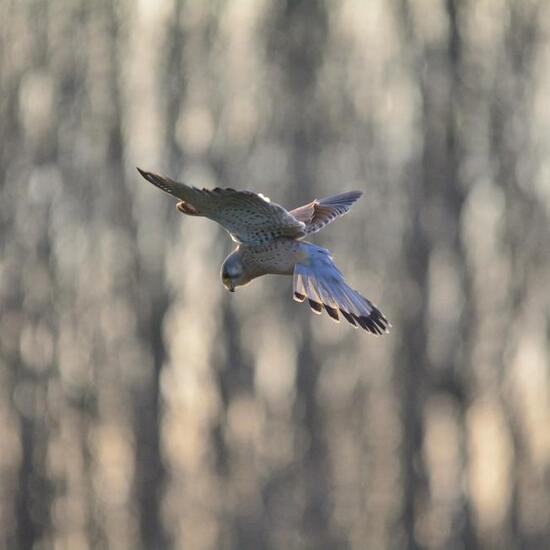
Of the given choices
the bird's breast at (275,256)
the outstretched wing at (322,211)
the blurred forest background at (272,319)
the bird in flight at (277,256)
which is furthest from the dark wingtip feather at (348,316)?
the blurred forest background at (272,319)

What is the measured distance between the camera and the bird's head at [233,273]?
4477 mm

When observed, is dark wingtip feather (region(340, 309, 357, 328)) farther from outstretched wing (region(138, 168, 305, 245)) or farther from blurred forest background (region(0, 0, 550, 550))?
blurred forest background (region(0, 0, 550, 550))

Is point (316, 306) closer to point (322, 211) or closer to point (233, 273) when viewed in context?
point (233, 273)

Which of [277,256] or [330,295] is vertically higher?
[277,256]

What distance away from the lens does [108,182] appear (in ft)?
44.3

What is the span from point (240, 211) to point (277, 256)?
194 millimetres

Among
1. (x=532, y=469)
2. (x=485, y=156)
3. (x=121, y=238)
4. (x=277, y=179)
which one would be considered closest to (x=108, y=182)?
(x=121, y=238)

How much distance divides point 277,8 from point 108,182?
201cm

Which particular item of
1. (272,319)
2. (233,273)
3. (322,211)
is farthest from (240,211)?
(272,319)

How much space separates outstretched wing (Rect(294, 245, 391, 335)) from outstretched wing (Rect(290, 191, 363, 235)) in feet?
0.97

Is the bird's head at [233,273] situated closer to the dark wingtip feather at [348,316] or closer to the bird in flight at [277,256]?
the bird in flight at [277,256]

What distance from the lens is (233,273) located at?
448cm

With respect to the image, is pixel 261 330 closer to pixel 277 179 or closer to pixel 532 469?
pixel 277 179

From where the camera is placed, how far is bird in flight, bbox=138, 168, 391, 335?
14.1ft
